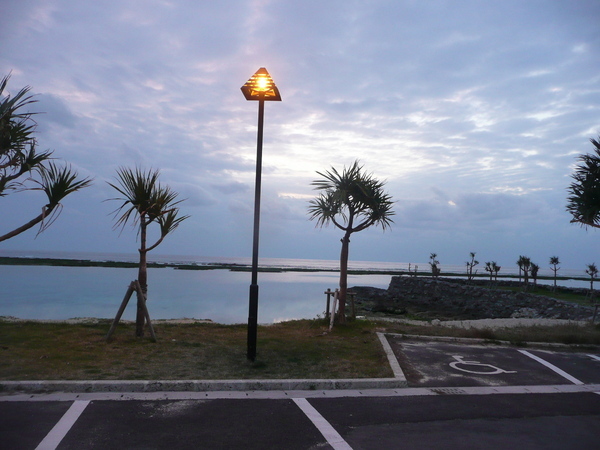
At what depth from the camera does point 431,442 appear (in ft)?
17.1

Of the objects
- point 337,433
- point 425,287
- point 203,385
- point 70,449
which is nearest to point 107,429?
point 70,449

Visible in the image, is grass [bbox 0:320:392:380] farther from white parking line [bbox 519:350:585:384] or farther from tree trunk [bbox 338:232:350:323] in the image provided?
white parking line [bbox 519:350:585:384]

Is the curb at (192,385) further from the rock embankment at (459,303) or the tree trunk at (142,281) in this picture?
the rock embankment at (459,303)

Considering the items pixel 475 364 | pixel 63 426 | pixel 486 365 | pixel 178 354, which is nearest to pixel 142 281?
pixel 178 354

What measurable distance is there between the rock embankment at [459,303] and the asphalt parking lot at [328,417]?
949 inches

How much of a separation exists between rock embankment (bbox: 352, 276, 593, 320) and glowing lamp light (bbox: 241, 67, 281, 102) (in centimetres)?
2648

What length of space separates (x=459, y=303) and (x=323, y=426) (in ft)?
139

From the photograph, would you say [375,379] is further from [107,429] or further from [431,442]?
[107,429]

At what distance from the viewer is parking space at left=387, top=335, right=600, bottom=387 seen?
27.4 ft

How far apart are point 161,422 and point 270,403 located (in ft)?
5.50

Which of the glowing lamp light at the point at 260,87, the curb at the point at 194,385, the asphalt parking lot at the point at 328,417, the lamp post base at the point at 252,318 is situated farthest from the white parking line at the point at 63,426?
the glowing lamp light at the point at 260,87

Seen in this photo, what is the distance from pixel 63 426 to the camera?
207 inches

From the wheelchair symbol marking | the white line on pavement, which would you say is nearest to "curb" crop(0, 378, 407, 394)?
the white line on pavement

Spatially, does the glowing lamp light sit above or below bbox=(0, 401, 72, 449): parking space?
above
